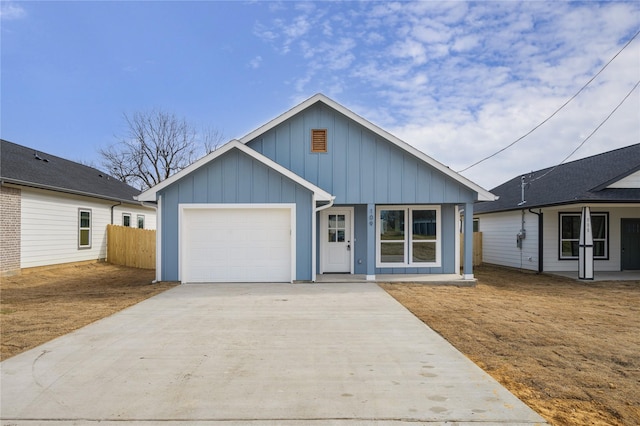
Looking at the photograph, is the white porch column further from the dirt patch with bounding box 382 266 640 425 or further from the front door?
the front door

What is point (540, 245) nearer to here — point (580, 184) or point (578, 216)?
point (578, 216)

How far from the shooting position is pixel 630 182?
13.6 metres

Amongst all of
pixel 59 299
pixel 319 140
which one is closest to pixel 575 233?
pixel 319 140

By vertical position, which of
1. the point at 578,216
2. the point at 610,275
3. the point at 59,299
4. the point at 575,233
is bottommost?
the point at 610,275

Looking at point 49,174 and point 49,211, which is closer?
point 49,211

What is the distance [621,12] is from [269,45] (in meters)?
11.1

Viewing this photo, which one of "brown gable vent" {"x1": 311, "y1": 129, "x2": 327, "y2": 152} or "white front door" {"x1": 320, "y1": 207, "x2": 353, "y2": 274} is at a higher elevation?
"brown gable vent" {"x1": 311, "y1": 129, "x2": 327, "y2": 152}

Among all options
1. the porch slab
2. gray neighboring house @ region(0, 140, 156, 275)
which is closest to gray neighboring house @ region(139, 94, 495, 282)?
the porch slab

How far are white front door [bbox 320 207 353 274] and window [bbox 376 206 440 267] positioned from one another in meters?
0.98

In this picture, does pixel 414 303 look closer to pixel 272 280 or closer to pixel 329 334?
pixel 329 334

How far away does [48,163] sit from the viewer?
681 inches

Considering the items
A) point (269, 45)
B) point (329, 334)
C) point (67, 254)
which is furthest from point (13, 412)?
point (67, 254)

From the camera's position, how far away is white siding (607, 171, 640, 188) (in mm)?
13531

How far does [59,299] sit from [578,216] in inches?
Result: 690
